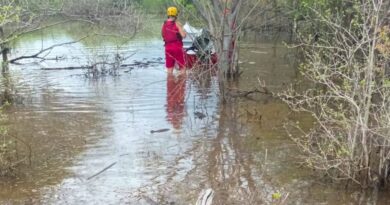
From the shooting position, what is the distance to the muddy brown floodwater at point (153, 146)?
615cm

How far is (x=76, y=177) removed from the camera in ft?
21.9

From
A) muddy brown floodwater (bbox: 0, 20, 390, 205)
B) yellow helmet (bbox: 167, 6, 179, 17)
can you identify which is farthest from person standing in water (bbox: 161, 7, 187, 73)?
muddy brown floodwater (bbox: 0, 20, 390, 205)

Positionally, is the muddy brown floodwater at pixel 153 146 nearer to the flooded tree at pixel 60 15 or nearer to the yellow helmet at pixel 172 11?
the flooded tree at pixel 60 15

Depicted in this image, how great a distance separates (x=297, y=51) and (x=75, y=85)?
835cm

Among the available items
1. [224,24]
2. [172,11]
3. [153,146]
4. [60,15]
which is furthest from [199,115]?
[60,15]

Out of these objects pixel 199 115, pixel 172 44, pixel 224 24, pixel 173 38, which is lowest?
pixel 199 115

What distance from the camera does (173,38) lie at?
523 inches

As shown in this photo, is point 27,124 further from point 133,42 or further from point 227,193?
point 133,42

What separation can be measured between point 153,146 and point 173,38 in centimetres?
579

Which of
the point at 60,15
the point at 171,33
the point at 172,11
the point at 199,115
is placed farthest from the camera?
the point at 60,15

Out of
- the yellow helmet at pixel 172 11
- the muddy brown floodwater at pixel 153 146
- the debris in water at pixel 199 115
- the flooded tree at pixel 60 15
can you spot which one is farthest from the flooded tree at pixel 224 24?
the flooded tree at pixel 60 15

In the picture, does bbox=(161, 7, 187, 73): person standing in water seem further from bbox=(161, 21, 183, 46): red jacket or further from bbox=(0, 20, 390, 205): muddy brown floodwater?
bbox=(0, 20, 390, 205): muddy brown floodwater

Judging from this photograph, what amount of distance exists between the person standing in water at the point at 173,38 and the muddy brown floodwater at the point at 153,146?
1.63 ft

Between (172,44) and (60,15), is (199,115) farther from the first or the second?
(60,15)
